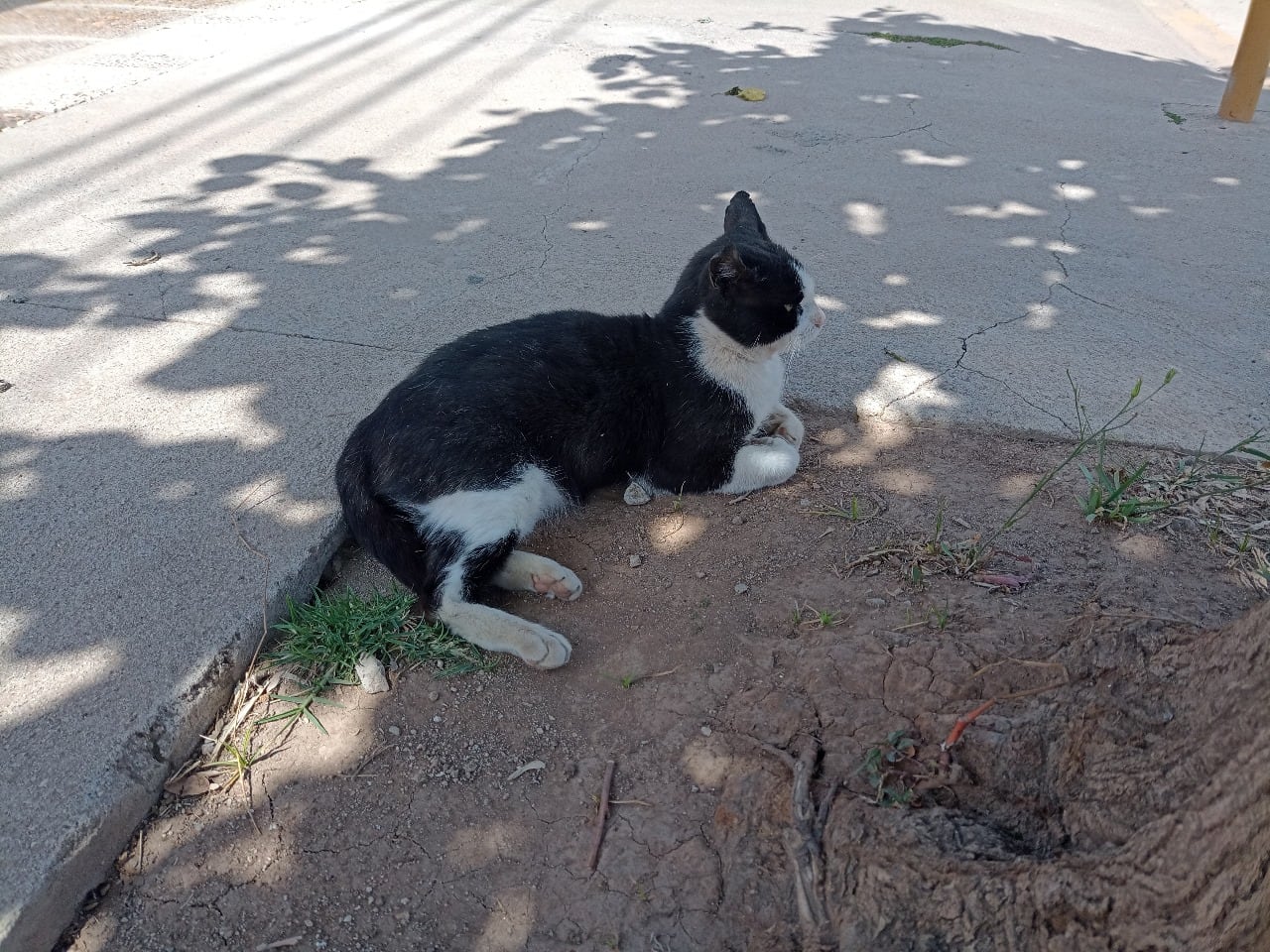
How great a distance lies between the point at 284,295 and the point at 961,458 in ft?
9.72

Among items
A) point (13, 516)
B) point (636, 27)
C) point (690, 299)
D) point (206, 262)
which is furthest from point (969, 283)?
point (636, 27)

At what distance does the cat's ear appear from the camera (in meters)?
2.99

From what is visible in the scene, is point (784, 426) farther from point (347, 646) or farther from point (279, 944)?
point (279, 944)

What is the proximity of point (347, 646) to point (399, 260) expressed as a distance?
2518 millimetres

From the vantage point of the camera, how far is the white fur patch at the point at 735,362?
3143 mm

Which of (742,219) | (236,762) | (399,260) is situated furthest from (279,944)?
(399,260)

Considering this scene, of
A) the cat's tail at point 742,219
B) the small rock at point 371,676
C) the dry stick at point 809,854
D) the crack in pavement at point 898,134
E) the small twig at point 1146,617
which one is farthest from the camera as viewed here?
the crack in pavement at point 898,134

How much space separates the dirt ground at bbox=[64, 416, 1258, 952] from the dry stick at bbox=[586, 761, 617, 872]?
0.02 meters

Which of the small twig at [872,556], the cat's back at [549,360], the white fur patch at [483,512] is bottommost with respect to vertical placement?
the small twig at [872,556]

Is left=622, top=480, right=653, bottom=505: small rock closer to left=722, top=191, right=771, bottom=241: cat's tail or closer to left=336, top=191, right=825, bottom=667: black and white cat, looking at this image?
left=336, top=191, right=825, bottom=667: black and white cat

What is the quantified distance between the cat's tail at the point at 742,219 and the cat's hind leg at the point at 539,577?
4.70 ft

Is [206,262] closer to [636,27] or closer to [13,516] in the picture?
[13,516]

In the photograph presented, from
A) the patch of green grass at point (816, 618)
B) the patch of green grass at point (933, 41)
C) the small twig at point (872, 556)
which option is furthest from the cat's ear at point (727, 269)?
the patch of green grass at point (933, 41)

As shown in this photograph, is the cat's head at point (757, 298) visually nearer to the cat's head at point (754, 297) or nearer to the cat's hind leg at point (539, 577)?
the cat's head at point (754, 297)
